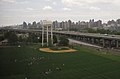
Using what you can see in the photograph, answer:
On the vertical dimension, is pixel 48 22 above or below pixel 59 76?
above

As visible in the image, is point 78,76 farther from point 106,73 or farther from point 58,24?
point 58,24

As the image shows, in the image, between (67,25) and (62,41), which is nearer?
(62,41)

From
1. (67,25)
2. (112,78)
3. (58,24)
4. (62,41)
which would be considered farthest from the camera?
(58,24)

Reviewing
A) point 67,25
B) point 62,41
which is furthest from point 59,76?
point 67,25

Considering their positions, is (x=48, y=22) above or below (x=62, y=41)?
above

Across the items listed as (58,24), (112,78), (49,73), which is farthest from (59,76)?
(58,24)

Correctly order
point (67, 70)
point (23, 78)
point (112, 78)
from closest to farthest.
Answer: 1. point (23, 78)
2. point (112, 78)
3. point (67, 70)

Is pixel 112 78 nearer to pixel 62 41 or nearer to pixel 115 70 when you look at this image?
pixel 115 70

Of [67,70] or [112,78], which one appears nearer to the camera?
[112,78]

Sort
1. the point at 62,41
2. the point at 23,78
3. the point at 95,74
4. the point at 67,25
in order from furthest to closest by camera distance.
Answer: the point at 67,25, the point at 62,41, the point at 95,74, the point at 23,78
